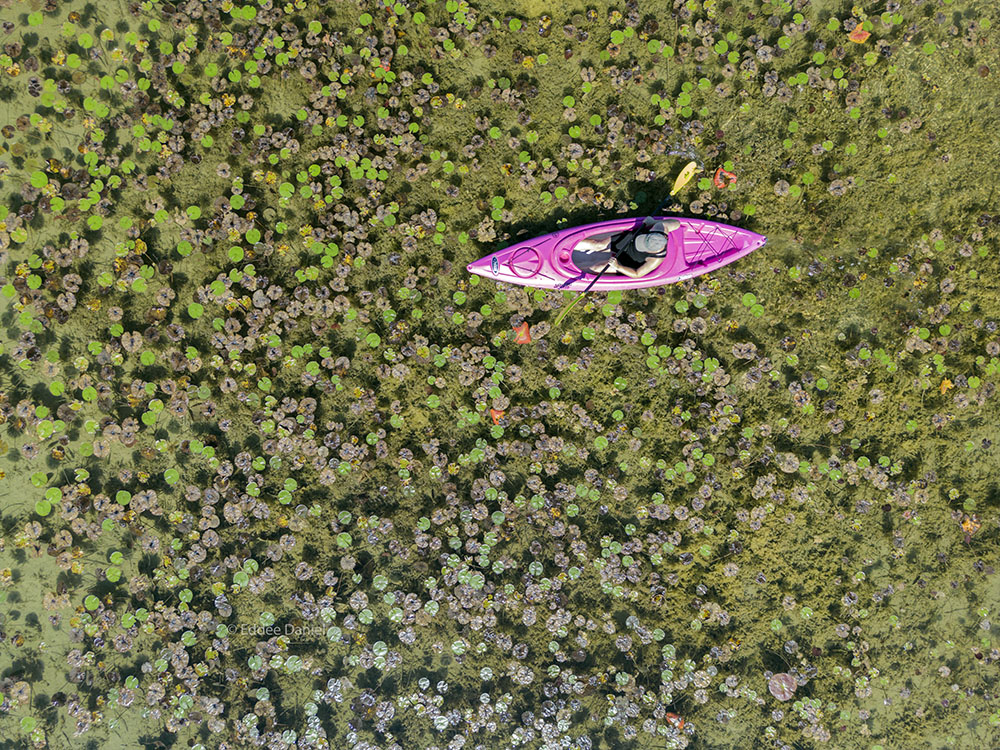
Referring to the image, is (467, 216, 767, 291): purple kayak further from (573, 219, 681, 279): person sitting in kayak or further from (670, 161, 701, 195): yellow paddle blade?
(670, 161, 701, 195): yellow paddle blade

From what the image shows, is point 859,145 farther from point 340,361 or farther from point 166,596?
point 166,596

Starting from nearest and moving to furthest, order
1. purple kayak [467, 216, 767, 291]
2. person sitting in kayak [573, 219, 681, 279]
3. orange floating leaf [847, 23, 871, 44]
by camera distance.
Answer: person sitting in kayak [573, 219, 681, 279] → purple kayak [467, 216, 767, 291] → orange floating leaf [847, 23, 871, 44]

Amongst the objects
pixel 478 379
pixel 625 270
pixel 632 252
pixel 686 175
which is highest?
pixel 686 175

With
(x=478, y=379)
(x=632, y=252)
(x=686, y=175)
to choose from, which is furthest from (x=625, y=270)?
→ (x=478, y=379)

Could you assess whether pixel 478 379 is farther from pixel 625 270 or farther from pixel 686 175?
pixel 686 175

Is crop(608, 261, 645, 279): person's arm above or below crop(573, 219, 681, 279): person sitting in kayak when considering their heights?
below

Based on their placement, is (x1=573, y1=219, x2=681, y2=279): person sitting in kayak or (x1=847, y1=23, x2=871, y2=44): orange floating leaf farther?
(x1=847, y1=23, x2=871, y2=44): orange floating leaf

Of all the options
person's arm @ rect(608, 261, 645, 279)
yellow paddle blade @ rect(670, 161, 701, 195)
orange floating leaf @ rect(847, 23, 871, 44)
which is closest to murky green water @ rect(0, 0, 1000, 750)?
orange floating leaf @ rect(847, 23, 871, 44)
